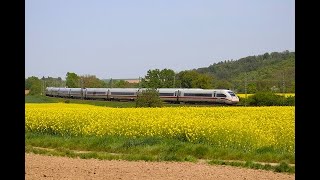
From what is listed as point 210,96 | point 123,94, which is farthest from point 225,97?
point 123,94

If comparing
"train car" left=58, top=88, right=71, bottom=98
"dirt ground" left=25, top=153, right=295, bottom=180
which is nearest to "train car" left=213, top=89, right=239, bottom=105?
"train car" left=58, top=88, right=71, bottom=98

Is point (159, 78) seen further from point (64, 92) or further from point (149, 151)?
point (149, 151)

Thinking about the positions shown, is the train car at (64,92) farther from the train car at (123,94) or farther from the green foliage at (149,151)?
the green foliage at (149,151)

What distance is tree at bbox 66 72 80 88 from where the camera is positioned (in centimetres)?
8760

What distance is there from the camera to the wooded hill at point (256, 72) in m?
67.8

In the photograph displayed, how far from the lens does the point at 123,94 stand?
5316 centimetres

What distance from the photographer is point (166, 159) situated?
477 inches

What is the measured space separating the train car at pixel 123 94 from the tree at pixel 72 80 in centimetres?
3319

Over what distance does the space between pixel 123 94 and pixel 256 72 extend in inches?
1682

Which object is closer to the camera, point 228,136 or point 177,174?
point 177,174

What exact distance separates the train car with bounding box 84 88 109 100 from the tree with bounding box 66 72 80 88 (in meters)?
26.8
